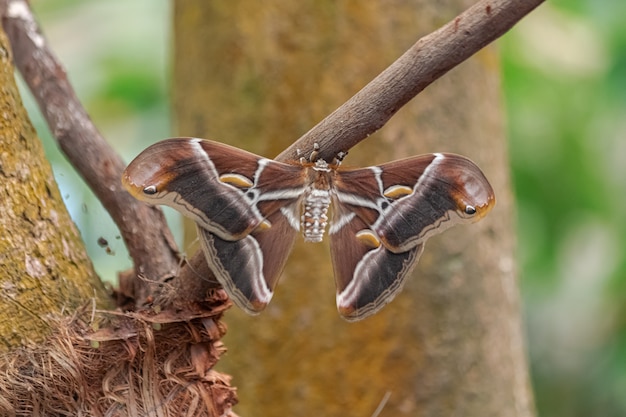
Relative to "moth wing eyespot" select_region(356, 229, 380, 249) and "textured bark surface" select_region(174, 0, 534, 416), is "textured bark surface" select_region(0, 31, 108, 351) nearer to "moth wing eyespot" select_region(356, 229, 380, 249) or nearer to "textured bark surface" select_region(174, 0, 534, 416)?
"moth wing eyespot" select_region(356, 229, 380, 249)

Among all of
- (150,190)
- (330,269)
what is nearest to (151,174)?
(150,190)

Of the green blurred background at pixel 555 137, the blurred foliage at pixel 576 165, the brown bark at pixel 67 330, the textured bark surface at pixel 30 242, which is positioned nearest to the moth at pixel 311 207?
the brown bark at pixel 67 330

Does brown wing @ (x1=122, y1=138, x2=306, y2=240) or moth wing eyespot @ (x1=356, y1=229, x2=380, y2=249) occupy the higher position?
brown wing @ (x1=122, y1=138, x2=306, y2=240)

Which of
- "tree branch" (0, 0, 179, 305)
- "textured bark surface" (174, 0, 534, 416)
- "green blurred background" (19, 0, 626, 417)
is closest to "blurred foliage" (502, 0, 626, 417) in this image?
"green blurred background" (19, 0, 626, 417)

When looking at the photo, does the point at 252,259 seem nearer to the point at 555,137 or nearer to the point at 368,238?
the point at 368,238

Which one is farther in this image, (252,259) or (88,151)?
(88,151)

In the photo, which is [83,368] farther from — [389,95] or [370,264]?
[389,95]

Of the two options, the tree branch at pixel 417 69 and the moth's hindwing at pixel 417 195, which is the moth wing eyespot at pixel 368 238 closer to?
the moth's hindwing at pixel 417 195

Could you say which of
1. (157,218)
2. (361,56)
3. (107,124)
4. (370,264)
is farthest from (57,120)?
(107,124)
